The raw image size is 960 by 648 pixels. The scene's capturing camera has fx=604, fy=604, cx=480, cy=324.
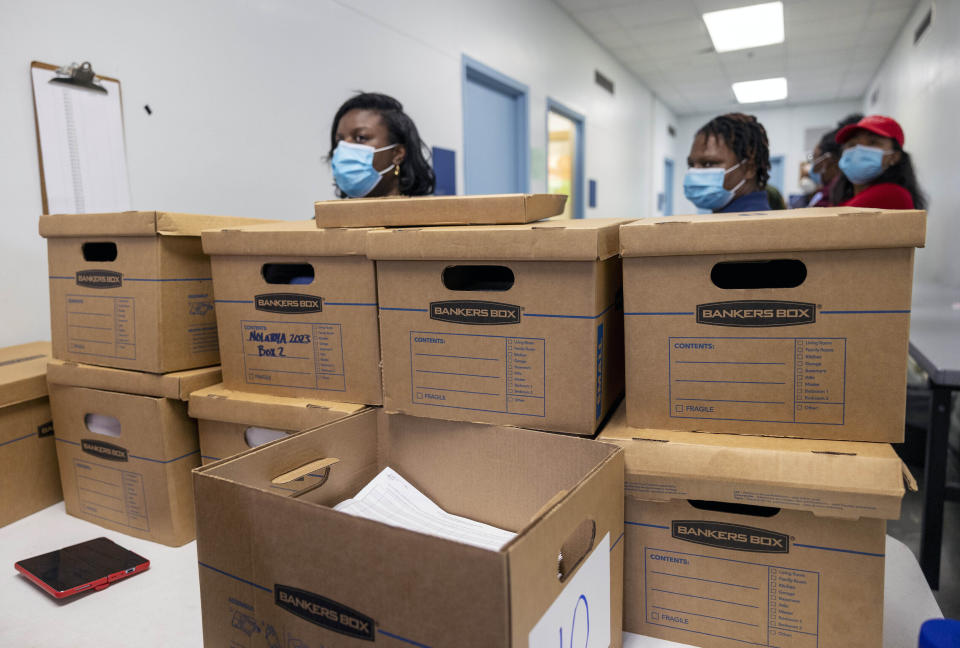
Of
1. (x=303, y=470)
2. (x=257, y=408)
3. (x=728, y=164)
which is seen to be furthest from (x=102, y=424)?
(x=728, y=164)

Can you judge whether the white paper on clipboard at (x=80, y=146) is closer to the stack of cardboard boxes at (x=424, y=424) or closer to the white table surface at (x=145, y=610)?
the stack of cardboard boxes at (x=424, y=424)

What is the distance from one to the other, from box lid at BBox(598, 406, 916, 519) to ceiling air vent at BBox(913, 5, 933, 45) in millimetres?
5053

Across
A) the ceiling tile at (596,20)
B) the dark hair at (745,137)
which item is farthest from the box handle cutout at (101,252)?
the ceiling tile at (596,20)

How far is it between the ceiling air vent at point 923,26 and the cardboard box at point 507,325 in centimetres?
497

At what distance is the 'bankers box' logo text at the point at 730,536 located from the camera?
0.74 meters

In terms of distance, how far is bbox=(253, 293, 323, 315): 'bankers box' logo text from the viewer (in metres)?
1.03

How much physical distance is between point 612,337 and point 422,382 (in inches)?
11.8

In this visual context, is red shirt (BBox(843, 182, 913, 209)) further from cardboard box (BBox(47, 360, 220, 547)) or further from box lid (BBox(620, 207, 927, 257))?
cardboard box (BBox(47, 360, 220, 547))

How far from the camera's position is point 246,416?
1.06 metres

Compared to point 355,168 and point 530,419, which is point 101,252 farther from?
point 530,419

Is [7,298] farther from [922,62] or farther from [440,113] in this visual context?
[922,62]

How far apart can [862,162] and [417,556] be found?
318 centimetres

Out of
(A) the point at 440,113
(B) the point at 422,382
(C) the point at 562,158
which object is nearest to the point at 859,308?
(B) the point at 422,382

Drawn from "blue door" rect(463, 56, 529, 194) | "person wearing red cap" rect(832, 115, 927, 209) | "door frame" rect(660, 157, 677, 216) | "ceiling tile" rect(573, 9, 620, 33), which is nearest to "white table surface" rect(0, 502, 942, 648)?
"person wearing red cap" rect(832, 115, 927, 209)
